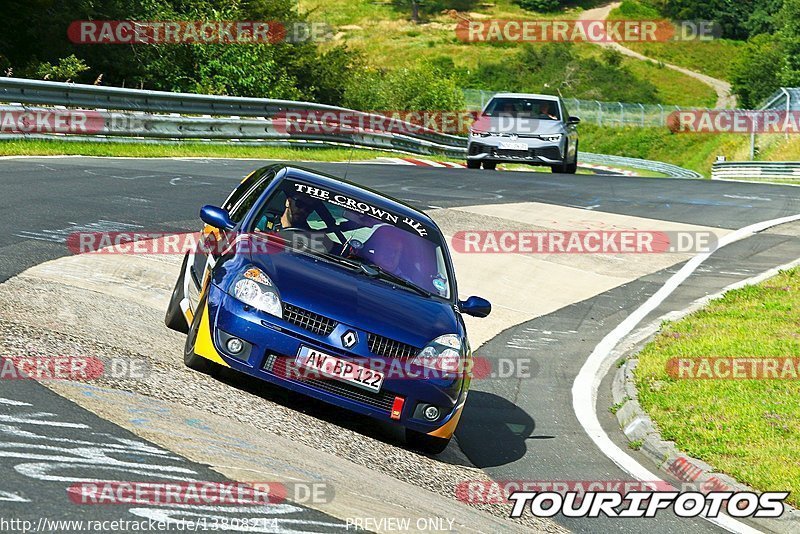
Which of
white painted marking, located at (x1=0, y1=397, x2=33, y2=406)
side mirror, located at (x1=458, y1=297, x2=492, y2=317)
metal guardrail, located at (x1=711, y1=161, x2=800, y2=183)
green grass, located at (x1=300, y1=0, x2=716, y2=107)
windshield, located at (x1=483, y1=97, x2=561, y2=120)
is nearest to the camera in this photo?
white painted marking, located at (x1=0, y1=397, x2=33, y2=406)

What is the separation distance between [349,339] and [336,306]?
22 cm

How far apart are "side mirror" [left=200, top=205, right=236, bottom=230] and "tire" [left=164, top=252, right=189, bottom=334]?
35.1 inches

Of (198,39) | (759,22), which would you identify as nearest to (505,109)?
(198,39)

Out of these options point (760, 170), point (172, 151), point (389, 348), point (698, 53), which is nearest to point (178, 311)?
point (389, 348)

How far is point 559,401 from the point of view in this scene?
386 inches

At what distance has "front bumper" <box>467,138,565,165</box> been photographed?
2489cm

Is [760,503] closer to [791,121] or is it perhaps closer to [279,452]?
[279,452]

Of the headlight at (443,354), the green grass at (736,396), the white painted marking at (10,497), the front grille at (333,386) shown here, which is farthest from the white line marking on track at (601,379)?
the white painted marking at (10,497)

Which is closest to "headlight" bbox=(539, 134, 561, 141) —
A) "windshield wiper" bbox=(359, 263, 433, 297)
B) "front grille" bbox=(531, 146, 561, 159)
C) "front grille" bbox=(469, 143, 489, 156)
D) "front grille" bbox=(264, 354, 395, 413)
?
"front grille" bbox=(531, 146, 561, 159)

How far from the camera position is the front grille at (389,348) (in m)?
7.04

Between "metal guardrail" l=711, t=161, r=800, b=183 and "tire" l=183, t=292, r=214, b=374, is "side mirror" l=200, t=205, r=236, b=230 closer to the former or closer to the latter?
"tire" l=183, t=292, r=214, b=374

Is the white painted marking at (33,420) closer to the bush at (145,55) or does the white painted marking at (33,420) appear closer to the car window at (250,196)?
the car window at (250,196)

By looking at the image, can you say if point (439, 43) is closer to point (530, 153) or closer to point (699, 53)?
point (699, 53)

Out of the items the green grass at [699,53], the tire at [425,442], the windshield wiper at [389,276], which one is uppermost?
the green grass at [699,53]
